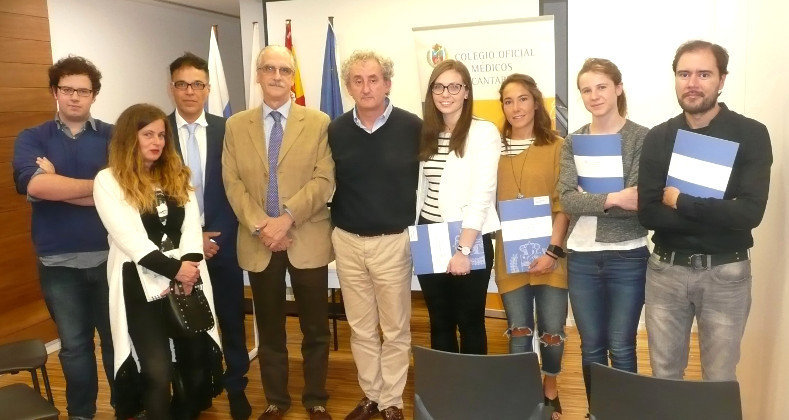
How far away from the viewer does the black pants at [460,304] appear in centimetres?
283

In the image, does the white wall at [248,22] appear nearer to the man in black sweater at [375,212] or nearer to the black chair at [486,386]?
the man in black sweater at [375,212]

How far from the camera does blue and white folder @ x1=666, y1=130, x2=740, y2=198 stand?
2084 mm

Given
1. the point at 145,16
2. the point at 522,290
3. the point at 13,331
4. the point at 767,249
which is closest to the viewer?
the point at 767,249

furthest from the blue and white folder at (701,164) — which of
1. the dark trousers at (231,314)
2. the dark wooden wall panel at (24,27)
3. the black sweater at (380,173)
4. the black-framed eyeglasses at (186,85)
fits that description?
the dark wooden wall panel at (24,27)

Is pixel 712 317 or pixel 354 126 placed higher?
pixel 354 126

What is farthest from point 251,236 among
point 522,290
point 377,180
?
Answer: point 522,290

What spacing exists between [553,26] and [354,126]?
2.18 m

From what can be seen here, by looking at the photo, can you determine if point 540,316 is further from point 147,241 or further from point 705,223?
point 147,241

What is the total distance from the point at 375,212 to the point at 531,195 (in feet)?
2.25

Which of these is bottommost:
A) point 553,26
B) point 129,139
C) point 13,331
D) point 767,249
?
point 13,331

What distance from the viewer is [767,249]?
8.41 ft

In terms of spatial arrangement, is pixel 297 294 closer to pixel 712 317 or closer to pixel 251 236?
pixel 251 236

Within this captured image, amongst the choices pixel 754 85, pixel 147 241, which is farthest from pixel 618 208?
pixel 147 241

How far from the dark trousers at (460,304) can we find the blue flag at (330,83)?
102 inches
